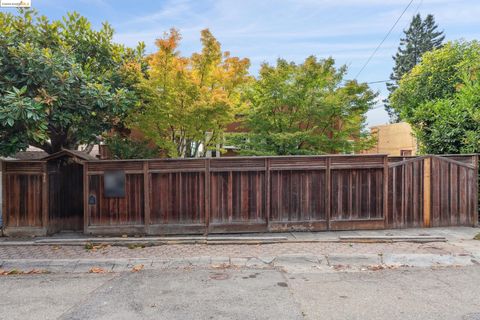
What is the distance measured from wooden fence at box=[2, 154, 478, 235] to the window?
47 millimetres

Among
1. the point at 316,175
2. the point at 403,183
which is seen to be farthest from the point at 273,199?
the point at 403,183

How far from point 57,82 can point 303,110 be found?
19.7ft

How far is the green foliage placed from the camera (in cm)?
888

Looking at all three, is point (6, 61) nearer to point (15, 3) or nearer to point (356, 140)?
point (15, 3)

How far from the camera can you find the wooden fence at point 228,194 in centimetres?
790

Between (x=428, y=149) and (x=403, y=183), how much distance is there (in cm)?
298

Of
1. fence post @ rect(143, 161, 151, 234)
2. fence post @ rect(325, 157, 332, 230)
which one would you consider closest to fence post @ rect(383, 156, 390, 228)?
fence post @ rect(325, 157, 332, 230)

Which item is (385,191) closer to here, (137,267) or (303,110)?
(303,110)

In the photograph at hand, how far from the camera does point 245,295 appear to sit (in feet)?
15.8

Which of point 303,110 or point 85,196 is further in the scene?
point 303,110

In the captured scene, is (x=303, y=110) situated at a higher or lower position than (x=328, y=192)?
higher

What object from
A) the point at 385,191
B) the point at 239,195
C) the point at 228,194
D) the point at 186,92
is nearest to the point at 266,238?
the point at 239,195

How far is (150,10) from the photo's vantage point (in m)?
11.0

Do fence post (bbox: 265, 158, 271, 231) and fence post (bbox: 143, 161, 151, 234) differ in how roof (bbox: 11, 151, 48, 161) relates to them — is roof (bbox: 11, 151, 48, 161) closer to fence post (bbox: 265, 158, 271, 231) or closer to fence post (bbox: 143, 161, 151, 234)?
fence post (bbox: 143, 161, 151, 234)
